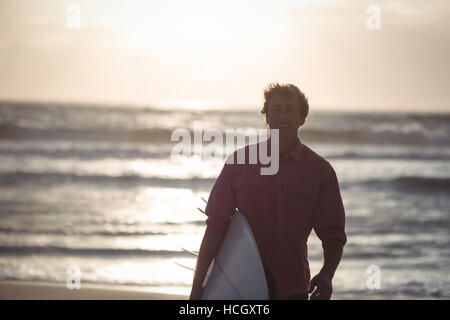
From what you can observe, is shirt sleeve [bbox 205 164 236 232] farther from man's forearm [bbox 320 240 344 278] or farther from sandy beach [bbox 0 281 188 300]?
sandy beach [bbox 0 281 188 300]

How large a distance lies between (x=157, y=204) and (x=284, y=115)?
11222 millimetres

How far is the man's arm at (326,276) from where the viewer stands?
2.74 m

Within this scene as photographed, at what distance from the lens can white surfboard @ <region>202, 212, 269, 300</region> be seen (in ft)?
8.83

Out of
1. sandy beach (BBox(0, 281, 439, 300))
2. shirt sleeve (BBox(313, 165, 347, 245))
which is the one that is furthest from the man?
sandy beach (BBox(0, 281, 439, 300))

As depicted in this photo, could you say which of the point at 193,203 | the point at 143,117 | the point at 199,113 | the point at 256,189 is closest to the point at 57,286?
the point at 256,189

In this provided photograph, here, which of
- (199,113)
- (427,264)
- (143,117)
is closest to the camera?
(427,264)

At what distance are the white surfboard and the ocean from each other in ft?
0.98

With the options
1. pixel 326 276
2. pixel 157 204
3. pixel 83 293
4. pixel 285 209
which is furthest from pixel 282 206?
pixel 157 204

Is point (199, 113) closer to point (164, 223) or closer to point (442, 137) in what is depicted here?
point (442, 137)

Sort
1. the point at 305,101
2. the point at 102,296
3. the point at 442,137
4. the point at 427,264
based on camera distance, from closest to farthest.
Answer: the point at 305,101 < the point at 102,296 < the point at 427,264 < the point at 442,137
